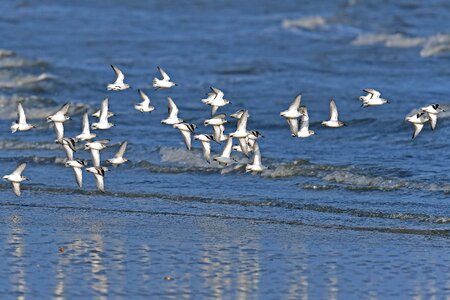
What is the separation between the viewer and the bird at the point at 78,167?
686 inches

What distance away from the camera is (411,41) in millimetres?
37375

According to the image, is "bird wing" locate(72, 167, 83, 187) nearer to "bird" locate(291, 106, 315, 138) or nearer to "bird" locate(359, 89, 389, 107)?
"bird" locate(291, 106, 315, 138)

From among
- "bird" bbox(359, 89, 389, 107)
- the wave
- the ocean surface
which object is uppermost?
the wave

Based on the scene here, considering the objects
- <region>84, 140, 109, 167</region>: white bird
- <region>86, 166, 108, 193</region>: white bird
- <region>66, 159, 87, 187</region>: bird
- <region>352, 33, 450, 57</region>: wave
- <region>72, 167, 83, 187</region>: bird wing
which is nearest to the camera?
<region>86, 166, 108, 193</region>: white bird

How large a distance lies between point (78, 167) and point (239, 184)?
2.46 metres

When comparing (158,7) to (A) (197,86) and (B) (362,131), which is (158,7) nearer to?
(A) (197,86)

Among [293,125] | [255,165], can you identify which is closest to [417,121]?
[293,125]

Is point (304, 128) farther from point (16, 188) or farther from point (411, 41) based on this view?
point (411, 41)

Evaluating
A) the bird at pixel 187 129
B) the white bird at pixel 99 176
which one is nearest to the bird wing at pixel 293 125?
the bird at pixel 187 129

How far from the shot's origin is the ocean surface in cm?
1249

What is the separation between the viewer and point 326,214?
15914mm

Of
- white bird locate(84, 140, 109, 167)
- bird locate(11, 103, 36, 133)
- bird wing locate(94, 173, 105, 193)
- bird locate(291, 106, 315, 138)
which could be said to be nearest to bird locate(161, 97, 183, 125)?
white bird locate(84, 140, 109, 167)

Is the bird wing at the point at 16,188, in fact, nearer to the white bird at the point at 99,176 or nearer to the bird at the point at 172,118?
the white bird at the point at 99,176

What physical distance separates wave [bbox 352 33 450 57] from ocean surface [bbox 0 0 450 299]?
102 millimetres
